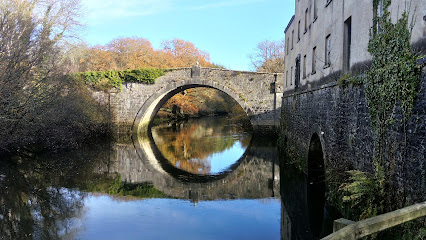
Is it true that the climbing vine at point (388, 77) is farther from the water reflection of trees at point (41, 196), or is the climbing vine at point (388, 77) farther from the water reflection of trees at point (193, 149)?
the water reflection of trees at point (193, 149)

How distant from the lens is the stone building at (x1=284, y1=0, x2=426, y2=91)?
426cm

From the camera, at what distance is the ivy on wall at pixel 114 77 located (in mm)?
20766

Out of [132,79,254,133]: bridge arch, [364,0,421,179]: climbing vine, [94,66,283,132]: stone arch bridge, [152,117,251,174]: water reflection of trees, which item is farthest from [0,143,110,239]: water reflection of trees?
[94,66,283,132]: stone arch bridge

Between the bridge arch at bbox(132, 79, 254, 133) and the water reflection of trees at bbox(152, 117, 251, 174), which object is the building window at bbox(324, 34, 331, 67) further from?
the bridge arch at bbox(132, 79, 254, 133)

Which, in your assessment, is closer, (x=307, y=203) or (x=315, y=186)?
(x=307, y=203)

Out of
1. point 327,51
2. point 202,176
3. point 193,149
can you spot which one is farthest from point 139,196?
point 193,149

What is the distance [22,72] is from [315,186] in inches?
366

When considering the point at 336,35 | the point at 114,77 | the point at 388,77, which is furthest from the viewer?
the point at 114,77

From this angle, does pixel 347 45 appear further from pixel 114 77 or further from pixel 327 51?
pixel 114 77

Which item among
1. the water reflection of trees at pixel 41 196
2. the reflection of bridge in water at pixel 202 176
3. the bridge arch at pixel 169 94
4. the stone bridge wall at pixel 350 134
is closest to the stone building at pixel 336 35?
the stone bridge wall at pixel 350 134

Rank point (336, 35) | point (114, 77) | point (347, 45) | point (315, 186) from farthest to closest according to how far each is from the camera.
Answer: point (114, 77), point (315, 186), point (336, 35), point (347, 45)

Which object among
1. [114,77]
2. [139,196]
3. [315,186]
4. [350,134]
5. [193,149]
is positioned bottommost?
[139,196]

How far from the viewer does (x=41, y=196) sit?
7.81 metres

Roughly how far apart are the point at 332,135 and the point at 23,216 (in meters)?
6.40
